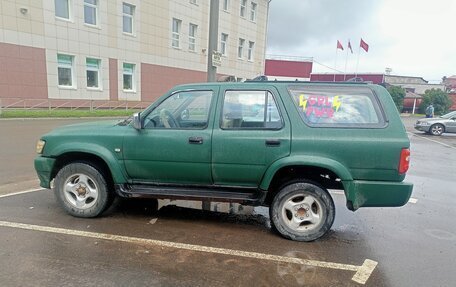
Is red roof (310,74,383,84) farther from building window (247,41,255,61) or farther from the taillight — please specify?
the taillight

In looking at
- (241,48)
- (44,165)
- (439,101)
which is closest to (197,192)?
(44,165)

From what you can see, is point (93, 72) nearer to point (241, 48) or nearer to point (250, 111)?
point (241, 48)

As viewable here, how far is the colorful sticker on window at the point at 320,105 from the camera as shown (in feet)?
13.2

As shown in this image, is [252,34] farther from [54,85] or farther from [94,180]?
[94,180]

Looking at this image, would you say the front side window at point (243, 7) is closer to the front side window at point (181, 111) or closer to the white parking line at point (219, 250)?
the front side window at point (181, 111)

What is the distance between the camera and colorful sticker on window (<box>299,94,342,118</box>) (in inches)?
158

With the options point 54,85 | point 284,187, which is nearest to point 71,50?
point 54,85

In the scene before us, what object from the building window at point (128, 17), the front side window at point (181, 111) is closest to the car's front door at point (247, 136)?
the front side window at point (181, 111)

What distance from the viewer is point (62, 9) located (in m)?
20.5

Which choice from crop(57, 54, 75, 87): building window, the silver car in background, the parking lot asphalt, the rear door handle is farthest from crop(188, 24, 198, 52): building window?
the rear door handle

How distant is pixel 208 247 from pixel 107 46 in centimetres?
2202

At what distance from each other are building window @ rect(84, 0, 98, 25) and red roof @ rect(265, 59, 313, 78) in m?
27.8

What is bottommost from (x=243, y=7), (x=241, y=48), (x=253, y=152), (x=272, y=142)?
(x=253, y=152)

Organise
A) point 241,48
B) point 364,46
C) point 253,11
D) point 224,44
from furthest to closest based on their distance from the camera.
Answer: point 364,46 < point 253,11 < point 241,48 < point 224,44
